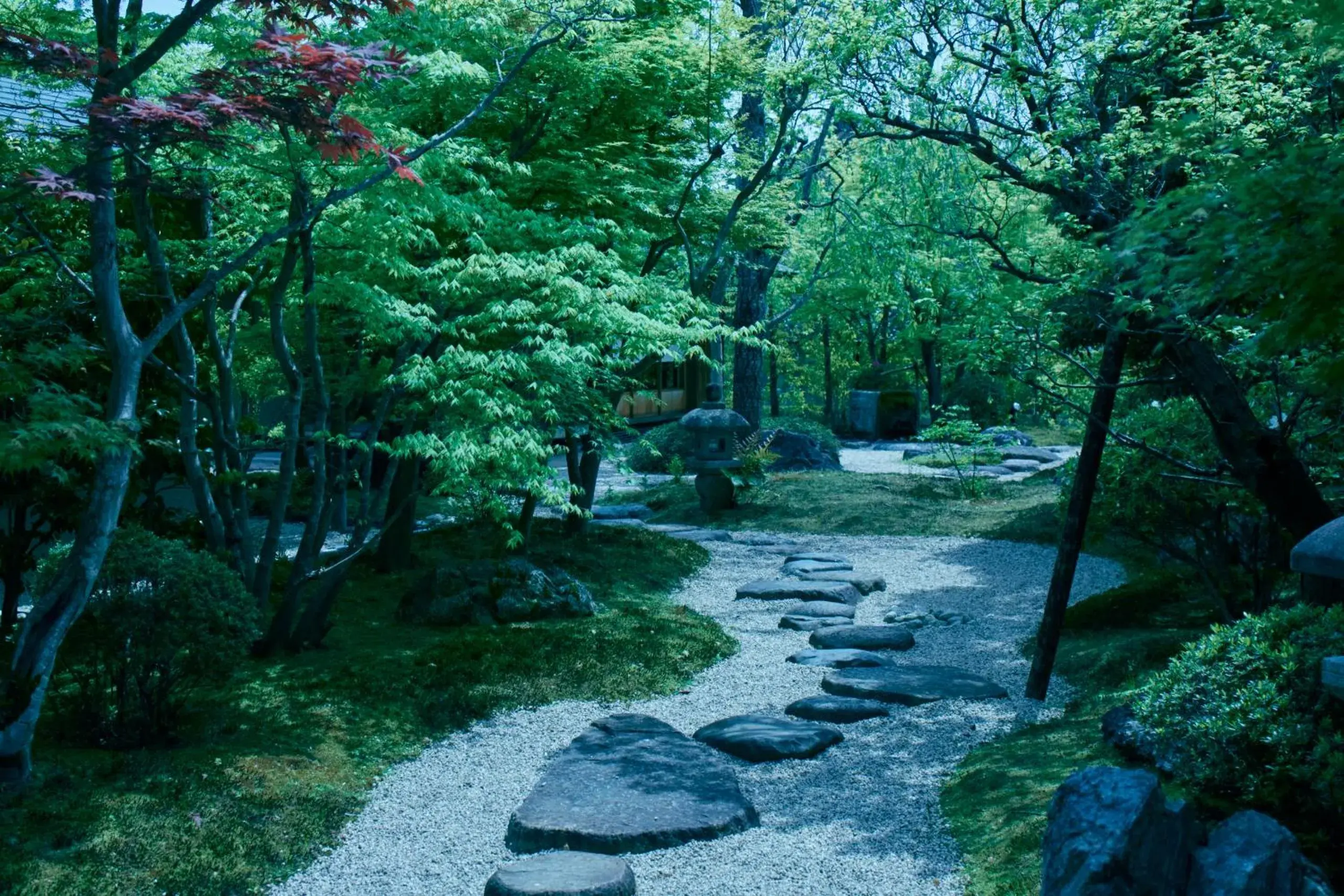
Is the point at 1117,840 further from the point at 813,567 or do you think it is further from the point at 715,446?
the point at 715,446

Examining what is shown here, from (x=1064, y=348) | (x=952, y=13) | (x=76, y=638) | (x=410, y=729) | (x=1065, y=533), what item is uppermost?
(x=952, y=13)

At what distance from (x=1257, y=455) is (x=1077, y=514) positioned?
1.21 meters

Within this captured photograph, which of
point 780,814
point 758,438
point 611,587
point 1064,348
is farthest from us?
point 758,438

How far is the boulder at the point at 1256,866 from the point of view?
358 centimetres

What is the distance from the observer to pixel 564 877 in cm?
459

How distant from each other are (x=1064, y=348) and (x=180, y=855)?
26.2 ft

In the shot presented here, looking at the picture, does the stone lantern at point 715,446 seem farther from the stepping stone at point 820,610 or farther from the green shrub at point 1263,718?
the green shrub at point 1263,718

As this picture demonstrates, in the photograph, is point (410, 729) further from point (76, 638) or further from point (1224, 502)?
point (1224, 502)

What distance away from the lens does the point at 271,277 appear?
27.0 feet

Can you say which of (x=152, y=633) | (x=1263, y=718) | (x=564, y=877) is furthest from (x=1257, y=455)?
(x=152, y=633)

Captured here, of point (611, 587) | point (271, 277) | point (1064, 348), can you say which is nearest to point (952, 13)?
point (1064, 348)

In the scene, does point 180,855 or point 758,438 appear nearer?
point 180,855

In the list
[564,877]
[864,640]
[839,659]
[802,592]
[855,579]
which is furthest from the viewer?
[855,579]

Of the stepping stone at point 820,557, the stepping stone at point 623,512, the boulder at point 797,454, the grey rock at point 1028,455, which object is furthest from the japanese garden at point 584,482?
the grey rock at point 1028,455
